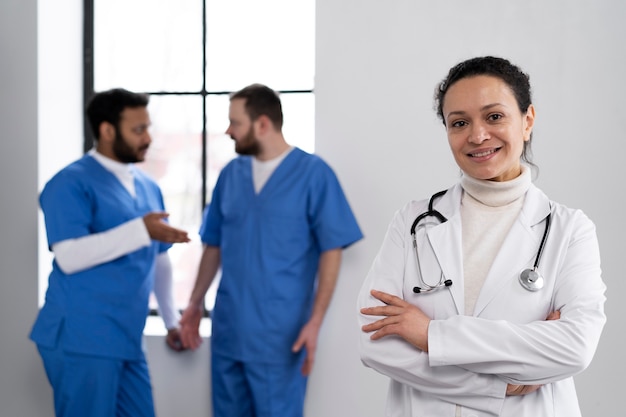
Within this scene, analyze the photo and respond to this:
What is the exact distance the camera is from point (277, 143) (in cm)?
245

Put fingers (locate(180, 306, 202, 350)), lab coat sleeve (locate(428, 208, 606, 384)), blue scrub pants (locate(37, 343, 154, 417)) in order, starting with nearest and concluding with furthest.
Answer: lab coat sleeve (locate(428, 208, 606, 384))
blue scrub pants (locate(37, 343, 154, 417))
fingers (locate(180, 306, 202, 350))

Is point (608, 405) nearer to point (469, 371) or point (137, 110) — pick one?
point (469, 371)

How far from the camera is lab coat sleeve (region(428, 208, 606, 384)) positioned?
1.21 meters

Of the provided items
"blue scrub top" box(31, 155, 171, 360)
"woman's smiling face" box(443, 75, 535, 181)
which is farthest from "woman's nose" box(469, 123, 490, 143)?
"blue scrub top" box(31, 155, 171, 360)

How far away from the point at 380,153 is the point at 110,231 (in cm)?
98

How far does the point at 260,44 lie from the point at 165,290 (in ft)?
3.52

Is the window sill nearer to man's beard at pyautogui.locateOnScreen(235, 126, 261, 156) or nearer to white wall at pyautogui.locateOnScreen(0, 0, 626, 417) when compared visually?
white wall at pyautogui.locateOnScreen(0, 0, 626, 417)

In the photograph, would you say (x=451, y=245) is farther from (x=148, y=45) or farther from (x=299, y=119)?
(x=148, y=45)

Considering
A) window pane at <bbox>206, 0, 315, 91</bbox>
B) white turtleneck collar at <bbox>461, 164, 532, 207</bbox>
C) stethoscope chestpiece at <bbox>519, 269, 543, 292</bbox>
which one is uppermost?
window pane at <bbox>206, 0, 315, 91</bbox>

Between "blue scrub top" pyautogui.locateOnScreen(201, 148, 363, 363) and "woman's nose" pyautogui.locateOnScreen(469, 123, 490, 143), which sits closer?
"woman's nose" pyautogui.locateOnScreen(469, 123, 490, 143)

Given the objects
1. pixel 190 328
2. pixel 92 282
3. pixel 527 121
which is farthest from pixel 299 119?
pixel 527 121

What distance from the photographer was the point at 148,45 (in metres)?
2.97

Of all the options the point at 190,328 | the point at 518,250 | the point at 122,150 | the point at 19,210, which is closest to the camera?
the point at 518,250

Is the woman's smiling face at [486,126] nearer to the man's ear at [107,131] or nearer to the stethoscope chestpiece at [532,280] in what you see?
the stethoscope chestpiece at [532,280]
